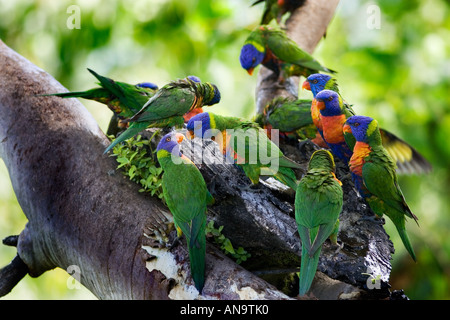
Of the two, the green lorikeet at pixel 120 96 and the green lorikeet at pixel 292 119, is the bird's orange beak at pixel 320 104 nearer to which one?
the green lorikeet at pixel 292 119

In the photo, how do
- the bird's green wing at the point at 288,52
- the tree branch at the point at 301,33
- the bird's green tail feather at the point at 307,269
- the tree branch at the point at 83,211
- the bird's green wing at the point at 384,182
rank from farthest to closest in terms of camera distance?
the tree branch at the point at 301,33 → the bird's green wing at the point at 288,52 → the bird's green wing at the point at 384,182 → the tree branch at the point at 83,211 → the bird's green tail feather at the point at 307,269

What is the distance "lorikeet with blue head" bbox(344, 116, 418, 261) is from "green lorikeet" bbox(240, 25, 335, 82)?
1298 mm

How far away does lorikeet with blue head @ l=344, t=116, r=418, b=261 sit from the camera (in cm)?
214

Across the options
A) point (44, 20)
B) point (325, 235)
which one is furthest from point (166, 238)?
point (44, 20)

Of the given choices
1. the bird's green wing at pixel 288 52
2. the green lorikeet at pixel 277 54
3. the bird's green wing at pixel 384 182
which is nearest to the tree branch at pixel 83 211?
the bird's green wing at pixel 384 182

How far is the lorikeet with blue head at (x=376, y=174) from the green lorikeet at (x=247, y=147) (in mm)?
347

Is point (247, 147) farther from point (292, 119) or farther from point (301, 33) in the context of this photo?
point (301, 33)

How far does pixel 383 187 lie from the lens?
7.03ft

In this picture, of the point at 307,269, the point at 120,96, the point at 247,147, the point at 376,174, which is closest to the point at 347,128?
the point at 376,174

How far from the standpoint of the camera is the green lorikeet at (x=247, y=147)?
7.01 feet

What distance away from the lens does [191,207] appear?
189cm

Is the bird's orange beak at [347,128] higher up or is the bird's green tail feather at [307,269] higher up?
the bird's orange beak at [347,128]

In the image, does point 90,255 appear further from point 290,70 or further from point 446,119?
point 446,119
